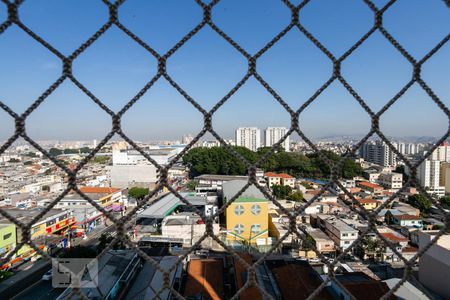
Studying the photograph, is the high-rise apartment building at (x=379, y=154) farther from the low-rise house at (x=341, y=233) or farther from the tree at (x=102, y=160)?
the tree at (x=102, y=160)

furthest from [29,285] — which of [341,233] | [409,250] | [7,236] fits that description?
[409,250]

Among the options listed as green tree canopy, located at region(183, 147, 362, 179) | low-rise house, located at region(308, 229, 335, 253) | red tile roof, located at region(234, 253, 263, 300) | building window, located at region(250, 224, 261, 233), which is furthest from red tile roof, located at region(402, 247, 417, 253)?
green tree canopy, located at region(183, 147, 362, 179)

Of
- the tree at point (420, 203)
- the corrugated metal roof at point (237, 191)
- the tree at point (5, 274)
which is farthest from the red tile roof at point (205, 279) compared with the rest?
the tree at point (420, 203)

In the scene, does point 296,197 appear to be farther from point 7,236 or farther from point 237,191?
point 7,236

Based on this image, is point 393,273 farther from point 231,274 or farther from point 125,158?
point 125,158

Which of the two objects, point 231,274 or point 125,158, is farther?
point 125,158

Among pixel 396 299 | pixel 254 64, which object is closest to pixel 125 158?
pixel 396 299

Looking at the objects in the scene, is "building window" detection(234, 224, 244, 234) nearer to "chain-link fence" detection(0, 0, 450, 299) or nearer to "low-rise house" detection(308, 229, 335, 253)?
"low-rise house" detection(308, 229, 335, 253)
